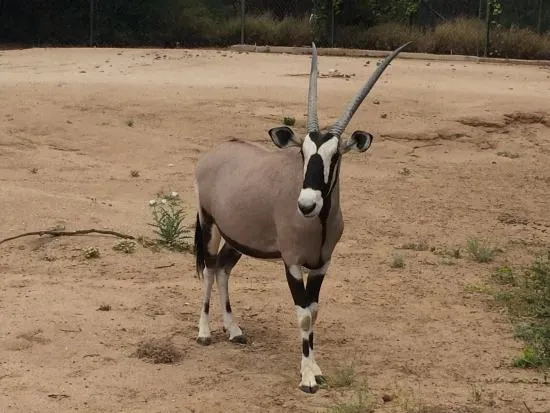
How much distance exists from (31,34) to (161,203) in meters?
14.8

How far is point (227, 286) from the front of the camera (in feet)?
21.5

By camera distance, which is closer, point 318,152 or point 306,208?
point 306,208

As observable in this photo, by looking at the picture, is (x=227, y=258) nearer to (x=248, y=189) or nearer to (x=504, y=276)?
(x=248, y=189)

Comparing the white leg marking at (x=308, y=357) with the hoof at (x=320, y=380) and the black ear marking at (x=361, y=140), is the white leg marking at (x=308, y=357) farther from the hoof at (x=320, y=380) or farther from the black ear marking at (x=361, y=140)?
the black ear marking at (x=361, y=140)

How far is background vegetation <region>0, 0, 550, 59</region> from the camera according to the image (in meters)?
21.5

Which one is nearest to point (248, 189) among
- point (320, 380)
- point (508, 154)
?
point (320, 380)

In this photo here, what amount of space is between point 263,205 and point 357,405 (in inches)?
55.4

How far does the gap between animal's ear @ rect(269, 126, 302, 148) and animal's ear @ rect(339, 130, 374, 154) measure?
0.28 metres

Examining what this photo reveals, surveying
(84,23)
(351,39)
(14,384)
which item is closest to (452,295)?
(14,384)

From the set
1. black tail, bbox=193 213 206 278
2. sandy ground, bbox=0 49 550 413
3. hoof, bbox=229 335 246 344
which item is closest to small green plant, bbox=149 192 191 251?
sandy ground, bbox=0 49 550 413

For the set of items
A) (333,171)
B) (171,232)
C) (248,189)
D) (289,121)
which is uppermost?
(333,171)

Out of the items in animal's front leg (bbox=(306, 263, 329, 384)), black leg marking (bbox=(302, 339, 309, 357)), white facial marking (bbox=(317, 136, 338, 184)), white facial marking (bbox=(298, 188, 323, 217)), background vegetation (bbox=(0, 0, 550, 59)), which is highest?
background vegetation (bbox=(0, 0, 550, 59))

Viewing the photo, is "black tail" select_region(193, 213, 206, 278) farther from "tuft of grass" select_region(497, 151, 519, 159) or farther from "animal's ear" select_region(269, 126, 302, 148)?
"tuft of grass" select_region(497, 151, 519, 159)

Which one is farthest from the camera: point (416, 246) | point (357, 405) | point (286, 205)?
point (416, 246)
